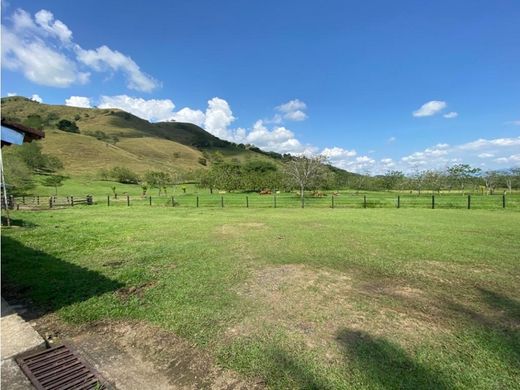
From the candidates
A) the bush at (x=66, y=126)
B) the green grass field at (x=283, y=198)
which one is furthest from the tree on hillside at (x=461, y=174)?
the bush at (x=66, y=126)

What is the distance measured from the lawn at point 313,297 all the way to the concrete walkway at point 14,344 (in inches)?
25.1

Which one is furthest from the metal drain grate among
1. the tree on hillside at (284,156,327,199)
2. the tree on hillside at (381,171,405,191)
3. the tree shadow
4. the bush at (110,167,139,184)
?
the bush at (110,167,139,184)

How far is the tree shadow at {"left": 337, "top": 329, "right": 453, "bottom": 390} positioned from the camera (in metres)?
3.12

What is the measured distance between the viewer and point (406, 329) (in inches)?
165

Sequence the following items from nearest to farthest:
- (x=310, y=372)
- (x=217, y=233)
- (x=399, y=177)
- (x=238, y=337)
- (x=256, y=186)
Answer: (x=310, y=372) → (x=238, y=337) → (x=217, y=233) → (x=256, y=186) → (x=399, y=177)

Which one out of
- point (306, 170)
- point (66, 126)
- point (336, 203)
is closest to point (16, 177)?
point (306, 170)

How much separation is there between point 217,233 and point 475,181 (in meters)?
54.1

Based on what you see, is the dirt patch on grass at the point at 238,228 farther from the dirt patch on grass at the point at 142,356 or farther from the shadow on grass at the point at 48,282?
the dirt patch on grass at the point at 142,356

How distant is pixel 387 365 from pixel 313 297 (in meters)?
2.01

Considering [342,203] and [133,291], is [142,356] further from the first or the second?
[342,203]

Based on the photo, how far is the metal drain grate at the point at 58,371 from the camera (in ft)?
10.8

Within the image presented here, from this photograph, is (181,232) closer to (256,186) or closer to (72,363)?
(72,363)

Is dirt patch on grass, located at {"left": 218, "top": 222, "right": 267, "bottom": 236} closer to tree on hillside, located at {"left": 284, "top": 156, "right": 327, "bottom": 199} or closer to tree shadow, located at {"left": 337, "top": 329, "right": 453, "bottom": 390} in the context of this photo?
tree shadow, located at {"left": 337, "top": 329, "right": 453, "bottom": 390}

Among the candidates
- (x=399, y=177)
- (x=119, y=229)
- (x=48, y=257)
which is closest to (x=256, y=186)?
(x=399, y=177)
